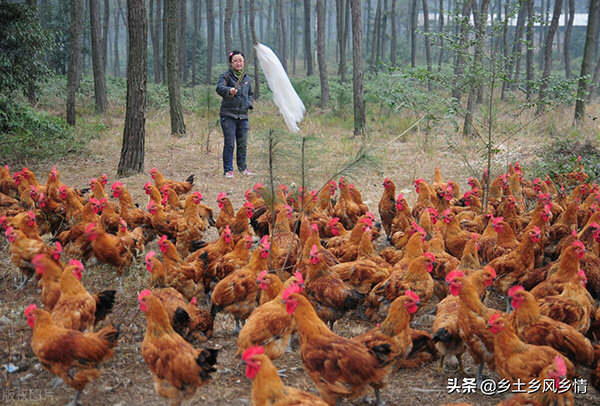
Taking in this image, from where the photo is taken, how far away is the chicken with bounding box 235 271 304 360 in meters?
3.90

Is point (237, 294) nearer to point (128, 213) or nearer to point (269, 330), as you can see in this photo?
point (269, 330)

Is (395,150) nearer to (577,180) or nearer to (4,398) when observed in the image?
(577,180)

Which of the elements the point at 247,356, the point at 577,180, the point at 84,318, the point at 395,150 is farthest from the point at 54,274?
the point at 395,150

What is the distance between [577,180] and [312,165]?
624 cm

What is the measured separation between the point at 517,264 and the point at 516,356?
6.36 feet

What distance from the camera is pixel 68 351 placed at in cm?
353

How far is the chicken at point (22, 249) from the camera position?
17.4 ft

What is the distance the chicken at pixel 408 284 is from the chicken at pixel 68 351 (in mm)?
2645

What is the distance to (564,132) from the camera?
13031 mm

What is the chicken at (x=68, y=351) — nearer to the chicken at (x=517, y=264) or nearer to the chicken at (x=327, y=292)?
the chicken at (x=327, y=292)

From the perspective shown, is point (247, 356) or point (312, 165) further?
point (312, 165)

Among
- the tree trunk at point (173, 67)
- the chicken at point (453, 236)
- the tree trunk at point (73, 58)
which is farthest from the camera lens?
the tree trunk at point (73, 58)

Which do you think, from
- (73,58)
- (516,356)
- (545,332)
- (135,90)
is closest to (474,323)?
(516,356)

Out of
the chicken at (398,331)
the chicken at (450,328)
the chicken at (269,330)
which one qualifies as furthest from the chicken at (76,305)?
the chicken at (450,328)
